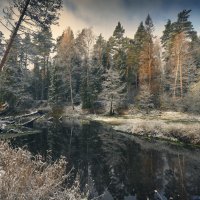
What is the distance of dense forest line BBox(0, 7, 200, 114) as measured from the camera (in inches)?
1788

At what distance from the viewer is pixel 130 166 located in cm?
1583

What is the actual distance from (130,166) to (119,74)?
128 ft

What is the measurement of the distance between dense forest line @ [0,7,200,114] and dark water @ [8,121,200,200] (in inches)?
735

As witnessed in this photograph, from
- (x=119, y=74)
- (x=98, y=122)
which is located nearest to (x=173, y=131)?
(x=98, y=122)

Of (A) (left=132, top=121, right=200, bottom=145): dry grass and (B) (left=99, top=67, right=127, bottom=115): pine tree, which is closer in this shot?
(A) (left=132, top=121, right=200, bottom=145): dry grass

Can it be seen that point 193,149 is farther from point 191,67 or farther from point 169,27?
point 169,27

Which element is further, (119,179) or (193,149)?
(193,149)

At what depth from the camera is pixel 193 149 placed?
70.0 ft

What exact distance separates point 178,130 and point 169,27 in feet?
144

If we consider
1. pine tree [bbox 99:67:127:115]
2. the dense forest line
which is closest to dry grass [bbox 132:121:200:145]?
the dense forest line

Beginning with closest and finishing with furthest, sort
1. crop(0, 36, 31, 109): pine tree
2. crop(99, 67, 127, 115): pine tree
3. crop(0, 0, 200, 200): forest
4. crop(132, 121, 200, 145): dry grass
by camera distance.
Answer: crop(0, 0, 200, 200): forest
crop(132, 121, 200, 145): dry grass
crop(0, 36, 31, 109): pine tree
crop(99, 67, 127, 115): pine tree

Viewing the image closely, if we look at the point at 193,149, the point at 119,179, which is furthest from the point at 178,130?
the point at 119,179

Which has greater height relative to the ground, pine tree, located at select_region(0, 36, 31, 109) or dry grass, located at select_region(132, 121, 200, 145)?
pine tree, located at select_region(0, 36, 31, 109)

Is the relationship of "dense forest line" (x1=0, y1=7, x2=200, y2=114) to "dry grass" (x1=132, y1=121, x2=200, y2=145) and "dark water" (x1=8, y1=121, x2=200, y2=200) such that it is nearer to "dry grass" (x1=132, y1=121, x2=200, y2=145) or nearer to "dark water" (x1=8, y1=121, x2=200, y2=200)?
"dry grass" (x1=132, y1=121, x2=200, y2=145)
